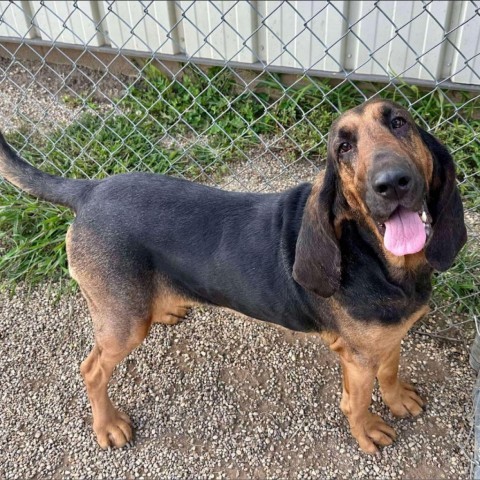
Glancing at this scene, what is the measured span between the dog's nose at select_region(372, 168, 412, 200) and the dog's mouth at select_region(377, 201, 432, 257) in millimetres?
145

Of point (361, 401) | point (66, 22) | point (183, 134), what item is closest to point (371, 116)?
point (361, 401)

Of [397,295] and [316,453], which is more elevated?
[397,295]

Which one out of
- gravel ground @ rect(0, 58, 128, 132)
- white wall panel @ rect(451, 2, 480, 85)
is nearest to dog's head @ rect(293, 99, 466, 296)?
white wall panel @ rect(451, 2, 480, 85)

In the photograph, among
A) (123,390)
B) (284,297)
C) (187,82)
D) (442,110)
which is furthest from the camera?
(187,82)

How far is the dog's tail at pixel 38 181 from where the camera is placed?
300cm

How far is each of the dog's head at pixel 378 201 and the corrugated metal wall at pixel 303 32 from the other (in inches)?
58.1

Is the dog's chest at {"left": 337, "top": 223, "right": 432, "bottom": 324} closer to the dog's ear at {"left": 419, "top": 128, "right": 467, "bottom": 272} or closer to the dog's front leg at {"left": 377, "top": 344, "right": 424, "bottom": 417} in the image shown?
the dog's ear at {"left": 419, "top": 128, "right": 467, "bottom": 272}

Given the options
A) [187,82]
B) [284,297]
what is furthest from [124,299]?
[187,82]

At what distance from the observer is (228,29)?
464 cm

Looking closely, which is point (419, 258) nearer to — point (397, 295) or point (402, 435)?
→ point (397, 295)

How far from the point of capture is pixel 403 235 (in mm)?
2359

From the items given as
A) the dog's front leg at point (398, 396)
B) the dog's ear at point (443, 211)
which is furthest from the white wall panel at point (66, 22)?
the dog's front leg at point (398, 396)

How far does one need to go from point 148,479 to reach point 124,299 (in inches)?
39.4

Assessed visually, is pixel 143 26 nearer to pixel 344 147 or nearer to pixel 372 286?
pixel 344 147
